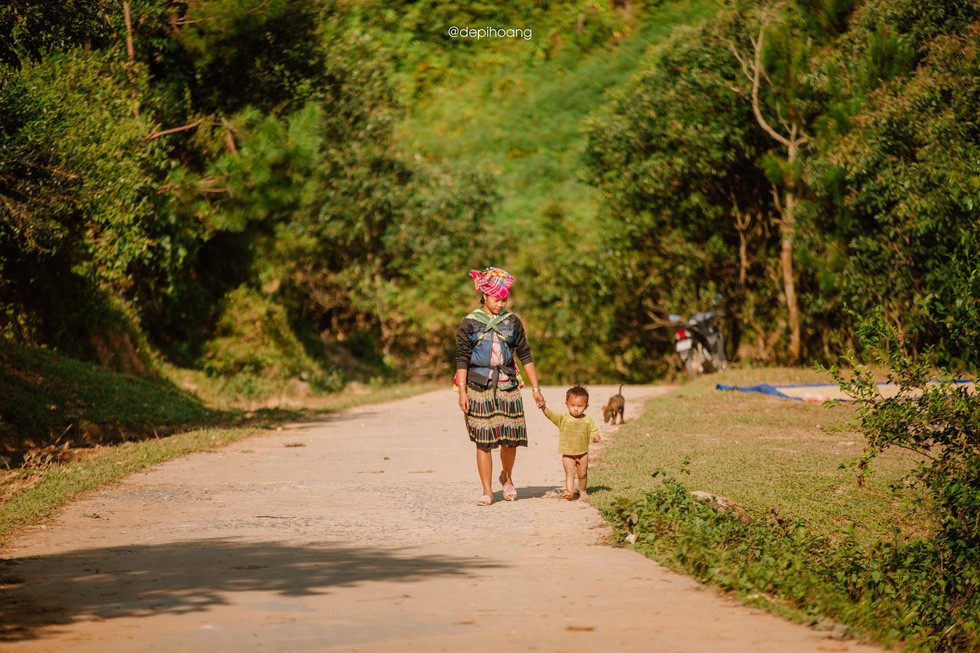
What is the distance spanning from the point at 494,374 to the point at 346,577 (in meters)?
3.19

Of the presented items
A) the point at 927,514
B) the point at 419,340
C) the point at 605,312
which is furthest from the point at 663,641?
the point at 419,340

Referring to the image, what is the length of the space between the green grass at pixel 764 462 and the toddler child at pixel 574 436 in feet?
0.91

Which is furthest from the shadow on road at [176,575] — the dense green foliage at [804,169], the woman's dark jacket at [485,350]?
the dense green foliage at [804,169]

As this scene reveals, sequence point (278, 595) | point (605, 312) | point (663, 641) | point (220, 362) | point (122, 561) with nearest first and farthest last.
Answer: point (663, 641), point (278, 595), point (122, 561), point (220, 362), point (605, 312)

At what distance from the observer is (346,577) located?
20.6 feet

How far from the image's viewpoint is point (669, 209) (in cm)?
2786

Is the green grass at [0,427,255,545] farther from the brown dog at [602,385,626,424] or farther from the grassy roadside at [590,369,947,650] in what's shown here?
the brown dog at [602,385,626,424]

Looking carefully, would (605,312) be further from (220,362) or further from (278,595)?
(278,595)

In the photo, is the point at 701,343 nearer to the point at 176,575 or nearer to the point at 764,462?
the point at 764,462

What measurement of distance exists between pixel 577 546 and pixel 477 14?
3745cm

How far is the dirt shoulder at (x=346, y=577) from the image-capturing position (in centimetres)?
508

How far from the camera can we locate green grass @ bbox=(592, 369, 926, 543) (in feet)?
29.4

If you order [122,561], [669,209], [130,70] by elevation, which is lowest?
[122,561]

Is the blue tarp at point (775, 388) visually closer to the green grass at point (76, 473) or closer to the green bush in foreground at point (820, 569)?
the green bush in foreground at point (820, 569)
